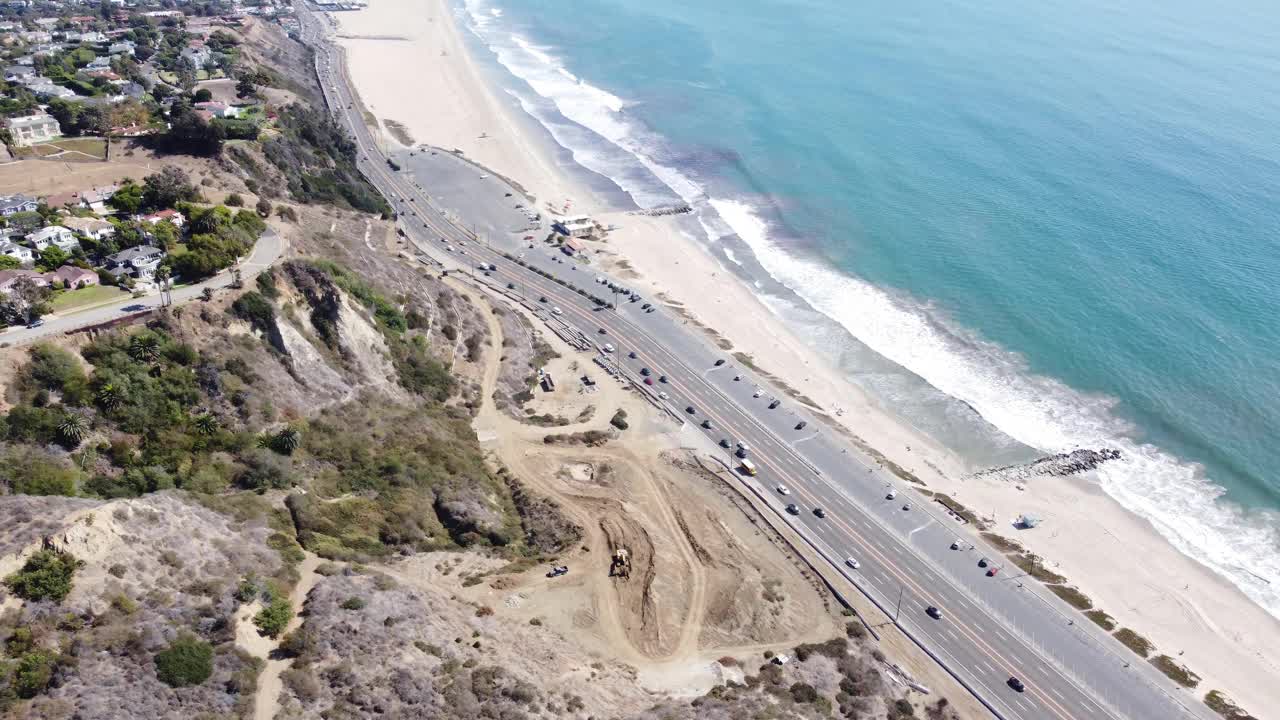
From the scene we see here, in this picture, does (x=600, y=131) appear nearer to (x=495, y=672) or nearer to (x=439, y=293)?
(x=439, y=293)

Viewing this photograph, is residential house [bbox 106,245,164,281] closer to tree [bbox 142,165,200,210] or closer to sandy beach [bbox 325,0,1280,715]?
tree [bbox 142,165,200,210]

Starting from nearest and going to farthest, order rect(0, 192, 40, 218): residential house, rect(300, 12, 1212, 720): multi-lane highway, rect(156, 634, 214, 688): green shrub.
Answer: rect(156, 634, 214, 688): green shrub < rect(300, 12, 1212, 720): multi-lane highway < rect(0, 192, 40, 218): residential house

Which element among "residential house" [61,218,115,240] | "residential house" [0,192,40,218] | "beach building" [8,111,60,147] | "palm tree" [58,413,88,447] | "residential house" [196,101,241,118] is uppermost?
"palm tree" [58,413,88,447]

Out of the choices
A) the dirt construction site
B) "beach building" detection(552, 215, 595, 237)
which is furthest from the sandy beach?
the dirt construction site

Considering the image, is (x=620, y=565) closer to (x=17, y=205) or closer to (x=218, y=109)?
(x=17, y=205)

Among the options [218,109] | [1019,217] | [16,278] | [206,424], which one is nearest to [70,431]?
[206,424]

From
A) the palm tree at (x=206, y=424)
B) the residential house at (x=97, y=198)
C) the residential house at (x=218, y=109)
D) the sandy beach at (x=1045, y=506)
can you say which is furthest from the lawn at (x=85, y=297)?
the sandy beach at (x=1045, y=506)

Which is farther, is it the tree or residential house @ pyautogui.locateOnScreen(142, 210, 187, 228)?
the tree

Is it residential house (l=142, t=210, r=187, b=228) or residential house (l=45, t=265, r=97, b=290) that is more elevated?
residential house (l=45, t=265, r=97, b=290)
